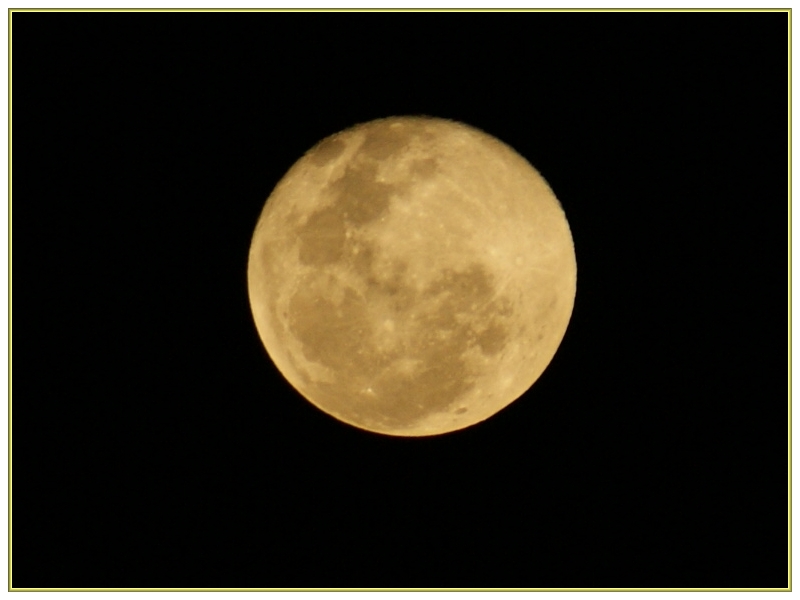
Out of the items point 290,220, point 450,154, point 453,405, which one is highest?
point 450,154

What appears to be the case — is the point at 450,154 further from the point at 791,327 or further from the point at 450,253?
the point at 791,327

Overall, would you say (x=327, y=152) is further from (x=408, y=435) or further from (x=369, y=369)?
(x=408, y=435)

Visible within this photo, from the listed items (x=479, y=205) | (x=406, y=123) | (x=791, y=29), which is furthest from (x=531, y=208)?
(x=791, y=29)

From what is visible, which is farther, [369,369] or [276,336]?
[276,336]

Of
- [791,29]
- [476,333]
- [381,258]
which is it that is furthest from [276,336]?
[791,29]

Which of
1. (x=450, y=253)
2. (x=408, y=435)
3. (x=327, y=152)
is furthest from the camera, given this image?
(x=408, y=435)

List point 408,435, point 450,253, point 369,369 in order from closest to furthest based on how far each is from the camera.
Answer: point 450,253 → point 369,369 → point 408,435

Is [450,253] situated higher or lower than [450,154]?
lower
